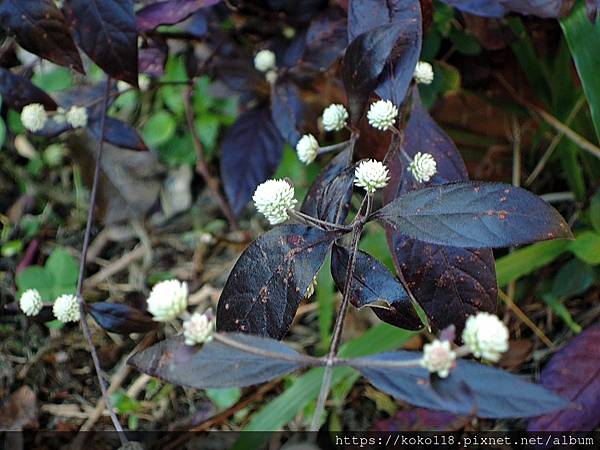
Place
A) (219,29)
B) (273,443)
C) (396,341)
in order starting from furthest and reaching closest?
(219,29), (273,443), (396,341)

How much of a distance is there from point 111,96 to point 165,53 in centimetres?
11

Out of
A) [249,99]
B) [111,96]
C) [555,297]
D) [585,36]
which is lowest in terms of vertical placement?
[555,297]

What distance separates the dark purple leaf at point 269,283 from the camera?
625mm

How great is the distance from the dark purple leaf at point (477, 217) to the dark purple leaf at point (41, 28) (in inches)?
21.4

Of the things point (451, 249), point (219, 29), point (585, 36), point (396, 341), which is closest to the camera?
point (451, 249)

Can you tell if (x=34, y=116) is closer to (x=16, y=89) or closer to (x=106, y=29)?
(x=16, y=89)

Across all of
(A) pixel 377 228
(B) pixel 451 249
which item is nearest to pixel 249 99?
(A) pixel 377 228

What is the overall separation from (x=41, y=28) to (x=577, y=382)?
838 millimetres

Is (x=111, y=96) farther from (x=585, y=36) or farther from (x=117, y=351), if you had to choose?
(x=585, y=36)

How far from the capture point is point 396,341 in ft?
3.25

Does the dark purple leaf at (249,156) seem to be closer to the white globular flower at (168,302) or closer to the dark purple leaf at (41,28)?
the dark purple leaf at (41,28)

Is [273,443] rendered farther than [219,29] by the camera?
No

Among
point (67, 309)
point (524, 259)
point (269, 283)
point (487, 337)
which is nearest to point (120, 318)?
point (67, 309)

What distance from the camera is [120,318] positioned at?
81cm
